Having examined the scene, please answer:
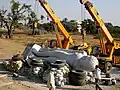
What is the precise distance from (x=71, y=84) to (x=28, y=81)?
1.95m

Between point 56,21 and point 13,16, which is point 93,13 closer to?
point 56,21

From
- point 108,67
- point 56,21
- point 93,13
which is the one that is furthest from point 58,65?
point 56,21

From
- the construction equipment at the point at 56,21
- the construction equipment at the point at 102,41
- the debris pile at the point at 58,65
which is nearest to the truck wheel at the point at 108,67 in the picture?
the construction equipment at the point at 102,41

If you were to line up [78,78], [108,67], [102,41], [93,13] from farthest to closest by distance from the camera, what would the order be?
[102,41] → [93,13] → [108,67] → [78,78]

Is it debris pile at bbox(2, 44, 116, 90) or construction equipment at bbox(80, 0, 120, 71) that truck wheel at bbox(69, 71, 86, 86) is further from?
construction equipment at bbox(80, 0, 120, 71)

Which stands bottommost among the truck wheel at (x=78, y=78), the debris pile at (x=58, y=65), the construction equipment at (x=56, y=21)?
the truck wheel at (x=78, y=78)

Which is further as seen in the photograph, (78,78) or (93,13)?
(93,13)

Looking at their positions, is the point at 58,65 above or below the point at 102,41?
below

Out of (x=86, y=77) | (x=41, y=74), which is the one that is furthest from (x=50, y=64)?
(x=86, y=77)

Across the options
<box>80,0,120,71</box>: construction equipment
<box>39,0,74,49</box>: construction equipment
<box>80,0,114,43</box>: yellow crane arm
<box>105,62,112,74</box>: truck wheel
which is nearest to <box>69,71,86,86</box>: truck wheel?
<box>105,62,112,74</box>: truck wheel

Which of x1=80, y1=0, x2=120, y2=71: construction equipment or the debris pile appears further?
x1=80, y1=0, x2=120, y2=71: construction equipment

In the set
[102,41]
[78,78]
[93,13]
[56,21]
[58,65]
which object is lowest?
[78,78]

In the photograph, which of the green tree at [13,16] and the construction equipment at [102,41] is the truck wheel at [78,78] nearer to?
the construction equipment at [102,41]

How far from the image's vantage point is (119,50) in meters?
19.8
